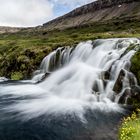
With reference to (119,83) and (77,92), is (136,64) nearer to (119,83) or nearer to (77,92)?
(119,83)

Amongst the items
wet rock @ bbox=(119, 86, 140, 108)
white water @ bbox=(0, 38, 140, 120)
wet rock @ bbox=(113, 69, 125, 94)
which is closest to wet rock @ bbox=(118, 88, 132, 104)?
wet rock @ bbox=(119, 86, 140, 108)

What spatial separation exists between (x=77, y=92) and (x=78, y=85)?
1.43m

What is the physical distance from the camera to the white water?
1152 inches

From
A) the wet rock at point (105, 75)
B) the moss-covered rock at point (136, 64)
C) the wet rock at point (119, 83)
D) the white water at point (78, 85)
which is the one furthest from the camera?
the wet rock at point (105, 75)

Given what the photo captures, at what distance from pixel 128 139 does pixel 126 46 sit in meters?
25.2

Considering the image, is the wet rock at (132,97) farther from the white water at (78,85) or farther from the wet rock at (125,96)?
the white water at (78,85)

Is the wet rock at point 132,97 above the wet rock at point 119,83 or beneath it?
beneath

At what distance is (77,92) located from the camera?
3388 centimetres

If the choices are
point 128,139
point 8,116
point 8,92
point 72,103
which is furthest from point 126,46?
point 128,139

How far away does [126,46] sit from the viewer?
41.1 metres

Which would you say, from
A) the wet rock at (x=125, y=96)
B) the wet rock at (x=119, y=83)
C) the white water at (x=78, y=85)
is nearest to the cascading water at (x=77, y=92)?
the white water at (x=78, y=85)

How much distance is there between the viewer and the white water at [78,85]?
29.3 m

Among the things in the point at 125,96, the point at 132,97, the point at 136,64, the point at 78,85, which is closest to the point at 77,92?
the point at 78,85

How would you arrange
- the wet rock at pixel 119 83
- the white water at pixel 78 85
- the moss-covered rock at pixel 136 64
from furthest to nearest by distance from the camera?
the moss-covered rock at pixel 136 64 → the wet rock at pixel 119 83 → the white water at pixel 78 85
